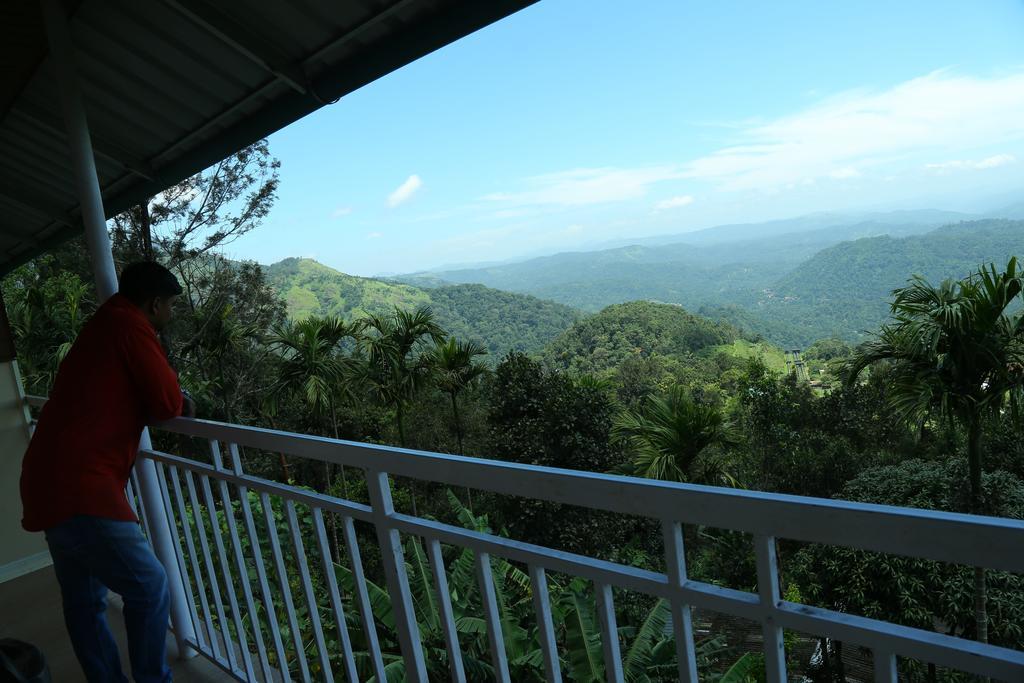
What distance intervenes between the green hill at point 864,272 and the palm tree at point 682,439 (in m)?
25.5

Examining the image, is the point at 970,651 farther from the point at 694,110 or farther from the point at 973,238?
the point at 694,110

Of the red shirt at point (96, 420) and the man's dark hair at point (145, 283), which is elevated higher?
the man's dark hair at point (145, 283)

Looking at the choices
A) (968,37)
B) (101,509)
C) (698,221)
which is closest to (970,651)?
(101,509)

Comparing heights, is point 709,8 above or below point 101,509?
above

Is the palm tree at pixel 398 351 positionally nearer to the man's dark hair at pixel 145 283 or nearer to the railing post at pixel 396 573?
the man's dark hair at pixel 145 283

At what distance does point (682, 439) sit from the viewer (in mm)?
11297

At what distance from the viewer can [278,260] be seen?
141ft

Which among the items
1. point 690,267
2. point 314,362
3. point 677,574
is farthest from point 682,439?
point 690,267

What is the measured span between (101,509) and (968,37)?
76.2 meters

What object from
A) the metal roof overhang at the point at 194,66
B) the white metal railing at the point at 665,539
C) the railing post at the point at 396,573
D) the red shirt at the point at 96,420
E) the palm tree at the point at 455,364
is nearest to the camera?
the white metal railing at the point at 665,539

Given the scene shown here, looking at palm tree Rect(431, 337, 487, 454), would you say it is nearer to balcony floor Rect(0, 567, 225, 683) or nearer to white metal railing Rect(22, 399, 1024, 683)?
balcony floor Rect(0, 567, 225, 683)

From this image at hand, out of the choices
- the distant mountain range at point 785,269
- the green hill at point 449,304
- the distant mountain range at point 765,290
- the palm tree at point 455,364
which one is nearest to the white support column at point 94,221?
the palm tree at point 455,364

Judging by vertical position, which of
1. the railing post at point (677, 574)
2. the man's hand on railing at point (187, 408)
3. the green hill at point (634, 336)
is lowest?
the green hill at point (634, 336)

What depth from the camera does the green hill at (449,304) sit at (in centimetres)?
3878
